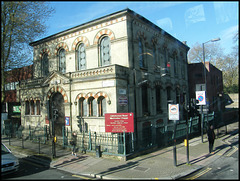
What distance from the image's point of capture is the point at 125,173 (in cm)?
913

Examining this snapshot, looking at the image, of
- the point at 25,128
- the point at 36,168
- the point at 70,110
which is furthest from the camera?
the point at 25,128

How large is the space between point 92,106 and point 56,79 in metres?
4.48

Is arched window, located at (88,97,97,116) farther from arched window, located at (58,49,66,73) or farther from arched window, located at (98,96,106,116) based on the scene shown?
arched window, located at (58,49,66,73)

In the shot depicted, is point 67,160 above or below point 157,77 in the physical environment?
below

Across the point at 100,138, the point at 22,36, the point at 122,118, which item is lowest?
the point at 100,138

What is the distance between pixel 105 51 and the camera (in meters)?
16.2

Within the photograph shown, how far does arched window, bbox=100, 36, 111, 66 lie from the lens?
16031 millimetres

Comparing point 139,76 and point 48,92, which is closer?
point 139,76

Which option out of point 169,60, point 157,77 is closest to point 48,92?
point 157,77

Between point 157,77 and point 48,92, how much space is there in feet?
34.3

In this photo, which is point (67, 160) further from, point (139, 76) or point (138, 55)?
point (138, 55)

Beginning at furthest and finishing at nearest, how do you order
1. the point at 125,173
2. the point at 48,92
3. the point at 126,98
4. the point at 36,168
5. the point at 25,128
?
the point at 25,128 → the point at 48,92 → the point at 126,98 → the point at 36,168 → the point at 125,173

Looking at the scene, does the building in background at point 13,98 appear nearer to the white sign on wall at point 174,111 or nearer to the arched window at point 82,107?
the arched window at point 82,107

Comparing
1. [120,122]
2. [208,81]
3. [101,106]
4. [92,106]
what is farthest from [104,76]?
[208,81]
